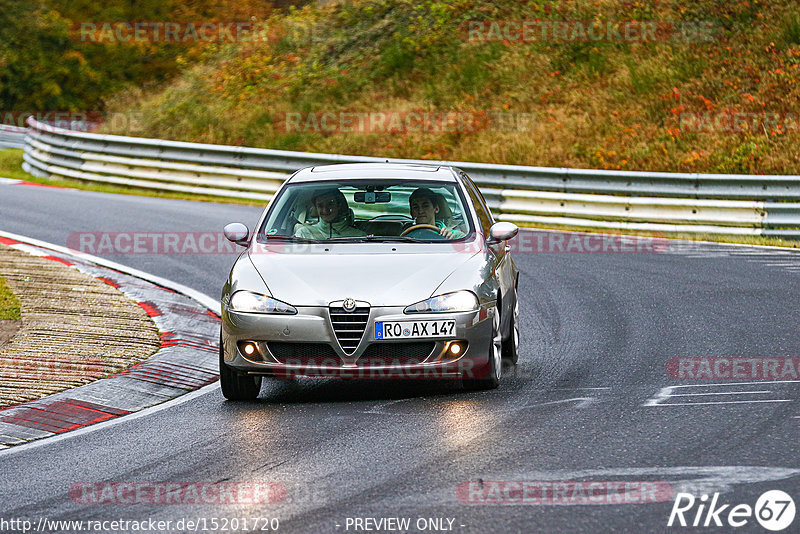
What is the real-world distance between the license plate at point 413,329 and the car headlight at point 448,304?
9cm

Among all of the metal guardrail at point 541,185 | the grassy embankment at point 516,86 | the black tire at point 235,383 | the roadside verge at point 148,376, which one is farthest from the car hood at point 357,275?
the grassy embankment at point 516,86

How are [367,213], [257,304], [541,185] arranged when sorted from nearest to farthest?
[257,304]
[367,213]
[541,185]

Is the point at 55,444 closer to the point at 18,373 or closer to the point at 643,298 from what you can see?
the point at 18,373

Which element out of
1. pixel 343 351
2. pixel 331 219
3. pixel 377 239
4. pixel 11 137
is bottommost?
pixel 343 351

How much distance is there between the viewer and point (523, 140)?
2573 cm

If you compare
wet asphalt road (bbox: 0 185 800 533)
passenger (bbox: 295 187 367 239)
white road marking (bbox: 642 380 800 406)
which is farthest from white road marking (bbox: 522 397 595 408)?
passenger (bbox: 295 187 367 239)

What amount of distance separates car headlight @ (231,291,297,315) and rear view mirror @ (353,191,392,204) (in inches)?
62.2

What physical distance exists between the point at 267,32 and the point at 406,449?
32.8 meters

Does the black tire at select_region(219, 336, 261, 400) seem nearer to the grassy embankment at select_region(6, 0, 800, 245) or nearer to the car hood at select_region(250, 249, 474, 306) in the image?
the car hood at select_region(250, 249, 474, 306)

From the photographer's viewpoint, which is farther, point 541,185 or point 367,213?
point 541,185

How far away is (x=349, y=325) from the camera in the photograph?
26.5ft

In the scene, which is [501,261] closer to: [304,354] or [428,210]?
[428,210]

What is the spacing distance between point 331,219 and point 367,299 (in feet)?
5.12

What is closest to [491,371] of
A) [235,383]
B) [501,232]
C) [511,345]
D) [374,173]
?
[511,345]
